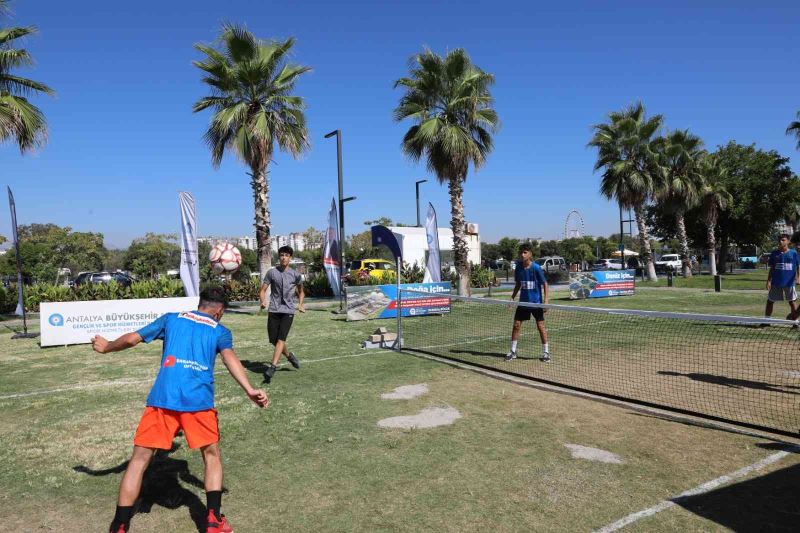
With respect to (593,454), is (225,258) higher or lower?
higher

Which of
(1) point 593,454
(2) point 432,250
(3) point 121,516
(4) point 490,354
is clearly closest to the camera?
(3) point 121,516

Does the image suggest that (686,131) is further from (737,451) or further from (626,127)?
(737,451)

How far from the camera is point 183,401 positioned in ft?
11.6

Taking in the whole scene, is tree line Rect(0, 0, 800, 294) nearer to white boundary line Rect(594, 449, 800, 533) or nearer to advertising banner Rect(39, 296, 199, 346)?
advertising banner Rect(39, 296, 199, 346)

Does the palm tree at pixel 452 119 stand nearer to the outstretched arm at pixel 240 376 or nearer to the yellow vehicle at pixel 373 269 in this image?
the yellow vehicle at pixel 373 269

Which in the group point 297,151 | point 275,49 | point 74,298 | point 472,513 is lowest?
point 472,513

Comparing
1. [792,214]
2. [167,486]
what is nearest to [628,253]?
[792,214]

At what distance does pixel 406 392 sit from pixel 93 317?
357 inches

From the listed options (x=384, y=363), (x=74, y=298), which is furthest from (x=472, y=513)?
(x=74, y=298)

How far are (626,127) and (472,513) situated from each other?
31783mm

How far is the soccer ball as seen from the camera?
56.9ft

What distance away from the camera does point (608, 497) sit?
13.1ft

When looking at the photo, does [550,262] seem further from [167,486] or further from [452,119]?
[167,486]

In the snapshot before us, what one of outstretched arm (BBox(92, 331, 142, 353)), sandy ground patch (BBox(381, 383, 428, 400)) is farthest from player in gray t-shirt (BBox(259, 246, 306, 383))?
outstretched arm (BBox(92, 331, 142, 353))
